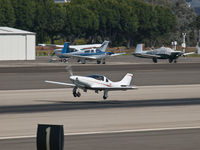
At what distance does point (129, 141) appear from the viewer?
79.6 ft

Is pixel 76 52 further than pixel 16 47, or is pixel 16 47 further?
pixel 16 47

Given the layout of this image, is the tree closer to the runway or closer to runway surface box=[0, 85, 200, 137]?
the runway

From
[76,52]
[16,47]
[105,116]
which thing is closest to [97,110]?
[105,116]

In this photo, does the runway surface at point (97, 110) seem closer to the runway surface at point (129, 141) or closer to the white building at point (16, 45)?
the runway surface at point (129, 141)

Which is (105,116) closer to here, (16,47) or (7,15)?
(16,47)

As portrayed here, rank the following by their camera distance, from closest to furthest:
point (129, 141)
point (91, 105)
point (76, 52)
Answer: point (129, 141)
point (91, 105)
point (76, 52)

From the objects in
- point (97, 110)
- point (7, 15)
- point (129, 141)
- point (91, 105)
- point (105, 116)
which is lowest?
point (91, 105)

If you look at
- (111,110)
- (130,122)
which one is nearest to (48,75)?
(111,110)

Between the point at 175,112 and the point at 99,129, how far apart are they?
841 centimetres

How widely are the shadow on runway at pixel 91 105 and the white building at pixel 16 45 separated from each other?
2966 inches

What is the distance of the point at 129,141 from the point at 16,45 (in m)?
93.8

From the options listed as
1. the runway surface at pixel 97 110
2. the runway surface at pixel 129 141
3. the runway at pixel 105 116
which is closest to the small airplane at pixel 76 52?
the runway at pixel 105 116

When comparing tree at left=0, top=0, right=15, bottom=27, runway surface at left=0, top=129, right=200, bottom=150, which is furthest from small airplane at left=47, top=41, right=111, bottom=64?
runway surface at left=0, top=129, right=200, bottom=150

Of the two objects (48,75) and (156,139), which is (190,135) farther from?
(48,75)
